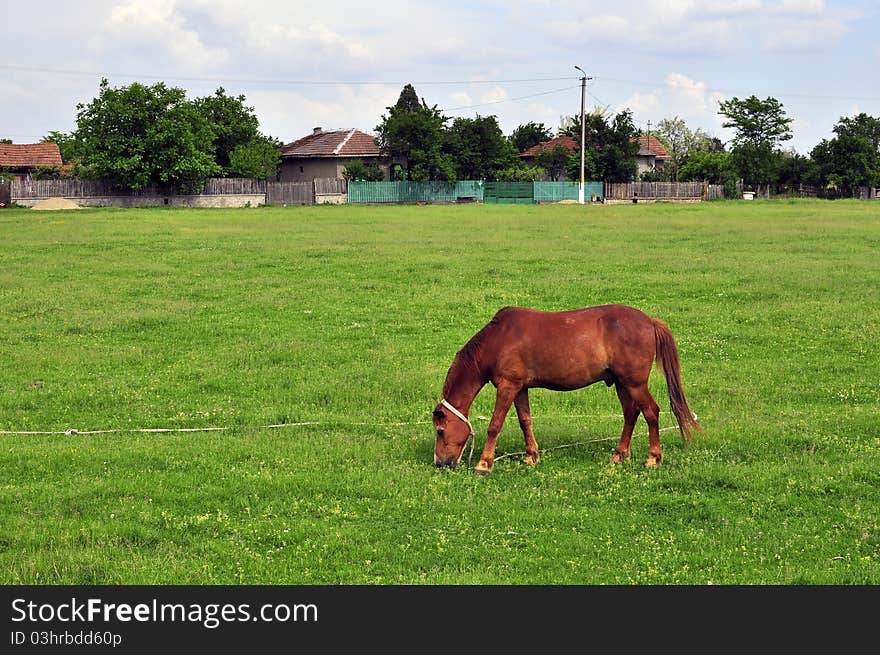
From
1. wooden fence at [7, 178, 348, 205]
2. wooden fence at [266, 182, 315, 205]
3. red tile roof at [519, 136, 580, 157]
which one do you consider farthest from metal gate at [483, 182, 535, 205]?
wooden fence at [266, 182, 315, 205]

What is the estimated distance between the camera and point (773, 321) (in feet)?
70.7

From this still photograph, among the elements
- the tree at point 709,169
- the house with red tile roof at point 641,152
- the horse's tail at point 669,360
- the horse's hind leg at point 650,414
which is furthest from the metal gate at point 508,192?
the horse's hind leg at point 650,414

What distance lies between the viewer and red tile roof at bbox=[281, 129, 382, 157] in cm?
9938

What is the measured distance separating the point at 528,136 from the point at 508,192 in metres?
31.5

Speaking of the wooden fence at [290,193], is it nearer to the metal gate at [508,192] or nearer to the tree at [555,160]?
the metal gate at [508,192]

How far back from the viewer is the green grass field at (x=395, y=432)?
28.3 feet

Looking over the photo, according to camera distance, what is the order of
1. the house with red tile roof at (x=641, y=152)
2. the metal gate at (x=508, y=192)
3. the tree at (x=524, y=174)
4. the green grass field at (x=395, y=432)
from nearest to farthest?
the green grass field at (x=395, y=432) < the metal gate at (x=508, y=192) < the tree at (x=524, y=174) < the house with red tile roof at (x=641, y=152)

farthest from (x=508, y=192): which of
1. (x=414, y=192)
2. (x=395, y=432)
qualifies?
(x=395, y=432)

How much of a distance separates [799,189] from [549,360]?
104115mm

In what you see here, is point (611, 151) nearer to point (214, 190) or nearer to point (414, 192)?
point (414, 192)

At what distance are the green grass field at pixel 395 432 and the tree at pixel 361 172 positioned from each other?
200 feet

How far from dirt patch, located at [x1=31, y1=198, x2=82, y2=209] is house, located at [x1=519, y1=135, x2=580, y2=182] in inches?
1913

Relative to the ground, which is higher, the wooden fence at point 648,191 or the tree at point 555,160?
the tree at point 555,160

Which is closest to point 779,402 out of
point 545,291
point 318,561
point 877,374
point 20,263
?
point 877,374
